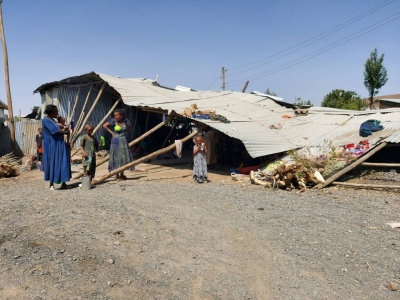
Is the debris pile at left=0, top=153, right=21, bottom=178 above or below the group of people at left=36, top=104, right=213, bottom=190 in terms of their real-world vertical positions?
below

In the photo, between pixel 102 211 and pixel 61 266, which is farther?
pixel 102 211

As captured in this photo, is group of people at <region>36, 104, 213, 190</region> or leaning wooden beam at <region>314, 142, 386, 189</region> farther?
leaning wooden beam at <region>314, 142, 386, 189</region>

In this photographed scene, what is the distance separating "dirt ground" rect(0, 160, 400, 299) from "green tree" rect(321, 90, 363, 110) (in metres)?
20.0

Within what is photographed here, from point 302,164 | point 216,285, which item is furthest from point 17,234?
point 302,164

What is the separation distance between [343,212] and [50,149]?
526 centimetres

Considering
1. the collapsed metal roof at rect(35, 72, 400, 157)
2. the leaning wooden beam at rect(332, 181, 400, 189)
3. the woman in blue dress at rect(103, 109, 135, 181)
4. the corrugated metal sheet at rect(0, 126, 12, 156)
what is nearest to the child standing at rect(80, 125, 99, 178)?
the woman in blue dress at rect(103, 109, 135, 181)

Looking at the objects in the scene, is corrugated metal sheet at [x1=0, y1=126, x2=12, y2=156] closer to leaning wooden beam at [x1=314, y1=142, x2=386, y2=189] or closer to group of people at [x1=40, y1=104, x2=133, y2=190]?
group of people at [x1=40, y1=104, x2=133, y2=190]

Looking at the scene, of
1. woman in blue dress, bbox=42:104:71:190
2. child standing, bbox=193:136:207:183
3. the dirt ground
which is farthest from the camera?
child standing, bbox=193:136:207:183

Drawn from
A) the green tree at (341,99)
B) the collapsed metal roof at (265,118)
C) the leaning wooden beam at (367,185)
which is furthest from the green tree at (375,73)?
the leaning wooden beam at (367,185)

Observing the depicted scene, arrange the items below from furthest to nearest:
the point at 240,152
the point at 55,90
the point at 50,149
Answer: the point at 55,90, the point at 240,152, the point at 50,149

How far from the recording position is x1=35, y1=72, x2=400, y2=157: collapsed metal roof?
27.9 ft

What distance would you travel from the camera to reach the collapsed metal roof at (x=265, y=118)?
8.51 metres

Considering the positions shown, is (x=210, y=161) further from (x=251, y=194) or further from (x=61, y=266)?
(x=61, y=266)

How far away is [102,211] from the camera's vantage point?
451 centimetres
